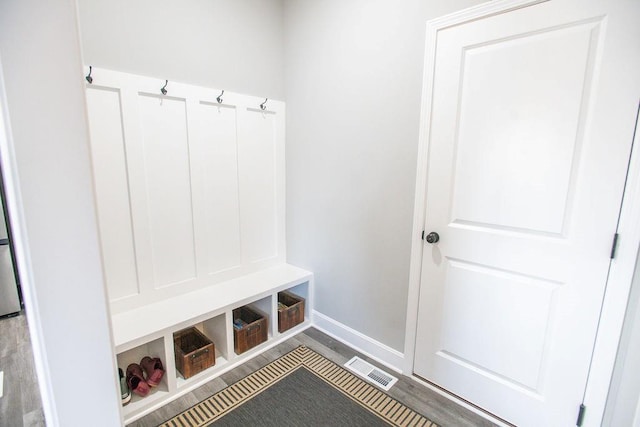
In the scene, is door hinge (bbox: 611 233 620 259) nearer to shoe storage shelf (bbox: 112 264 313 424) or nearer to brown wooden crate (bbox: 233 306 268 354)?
shoe storage shelf (bbox: 112 264 313 424)

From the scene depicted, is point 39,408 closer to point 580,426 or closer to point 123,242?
point 123,242

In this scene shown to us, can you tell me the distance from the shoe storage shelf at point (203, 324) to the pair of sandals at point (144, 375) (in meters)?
0.04

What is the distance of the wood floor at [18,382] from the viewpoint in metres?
1.58

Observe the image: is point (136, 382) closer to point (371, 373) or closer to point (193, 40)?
point (371, 373)

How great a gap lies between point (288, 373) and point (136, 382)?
2.92ft

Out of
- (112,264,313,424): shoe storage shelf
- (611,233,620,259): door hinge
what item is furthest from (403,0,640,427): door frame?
(112,264,313,424): shoe storage shelf

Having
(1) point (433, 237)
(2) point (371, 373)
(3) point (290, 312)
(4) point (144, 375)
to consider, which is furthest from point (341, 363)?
(4) point (144, 375)

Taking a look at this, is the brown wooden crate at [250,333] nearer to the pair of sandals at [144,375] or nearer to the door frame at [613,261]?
the pair of sandals at [144,375]

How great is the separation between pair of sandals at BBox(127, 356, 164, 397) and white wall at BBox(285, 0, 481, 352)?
1224 millimetres

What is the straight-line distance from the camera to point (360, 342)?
2.26 m

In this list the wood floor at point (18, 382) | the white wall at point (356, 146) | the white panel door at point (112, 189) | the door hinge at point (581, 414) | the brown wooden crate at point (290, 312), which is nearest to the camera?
the door hinge at point (581, 414)

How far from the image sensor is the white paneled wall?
69.2 inches

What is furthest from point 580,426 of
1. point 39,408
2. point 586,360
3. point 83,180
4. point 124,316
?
point 39,408

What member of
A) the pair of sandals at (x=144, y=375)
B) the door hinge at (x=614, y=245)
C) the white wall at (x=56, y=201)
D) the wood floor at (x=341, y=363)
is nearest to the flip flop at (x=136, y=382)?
the pair of sandals at (x=144, y=375)
